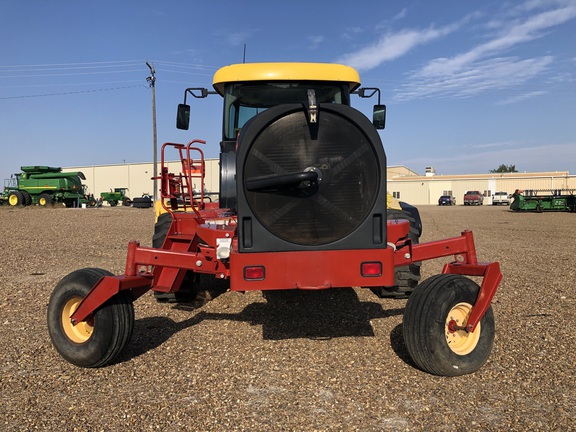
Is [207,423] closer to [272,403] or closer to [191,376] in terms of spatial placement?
[272,403]

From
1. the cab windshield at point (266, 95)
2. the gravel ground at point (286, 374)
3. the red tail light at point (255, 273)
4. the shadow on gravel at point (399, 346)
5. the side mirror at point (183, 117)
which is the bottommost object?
the gravel ground at point (286, 374)

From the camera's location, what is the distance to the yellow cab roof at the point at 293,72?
543 centimetres

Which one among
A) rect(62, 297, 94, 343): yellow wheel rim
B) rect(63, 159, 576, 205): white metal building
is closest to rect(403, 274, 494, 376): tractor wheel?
rect(62, 297, 94, 343): yellow wheel rim

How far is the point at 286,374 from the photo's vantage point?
3570 mm

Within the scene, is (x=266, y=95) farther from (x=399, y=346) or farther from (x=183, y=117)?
(x=399, y=346)

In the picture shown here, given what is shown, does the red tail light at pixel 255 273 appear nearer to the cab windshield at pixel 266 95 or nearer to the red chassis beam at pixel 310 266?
the red chassis beam at pixel 310 266

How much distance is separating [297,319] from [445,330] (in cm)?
191

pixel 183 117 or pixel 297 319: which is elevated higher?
pixel 183 117

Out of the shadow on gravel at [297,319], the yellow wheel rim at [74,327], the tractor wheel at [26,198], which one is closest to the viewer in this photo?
the yellow wheel rim at [74,327]

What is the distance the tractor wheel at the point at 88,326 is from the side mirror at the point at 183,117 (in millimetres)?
2691

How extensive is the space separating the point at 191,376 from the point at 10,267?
6358mm

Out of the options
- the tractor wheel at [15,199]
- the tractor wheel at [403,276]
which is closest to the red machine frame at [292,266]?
the tractor wheel at [403,276]

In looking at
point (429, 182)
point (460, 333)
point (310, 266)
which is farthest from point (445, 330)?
point (429, 182)

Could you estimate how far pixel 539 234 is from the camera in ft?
49.7
